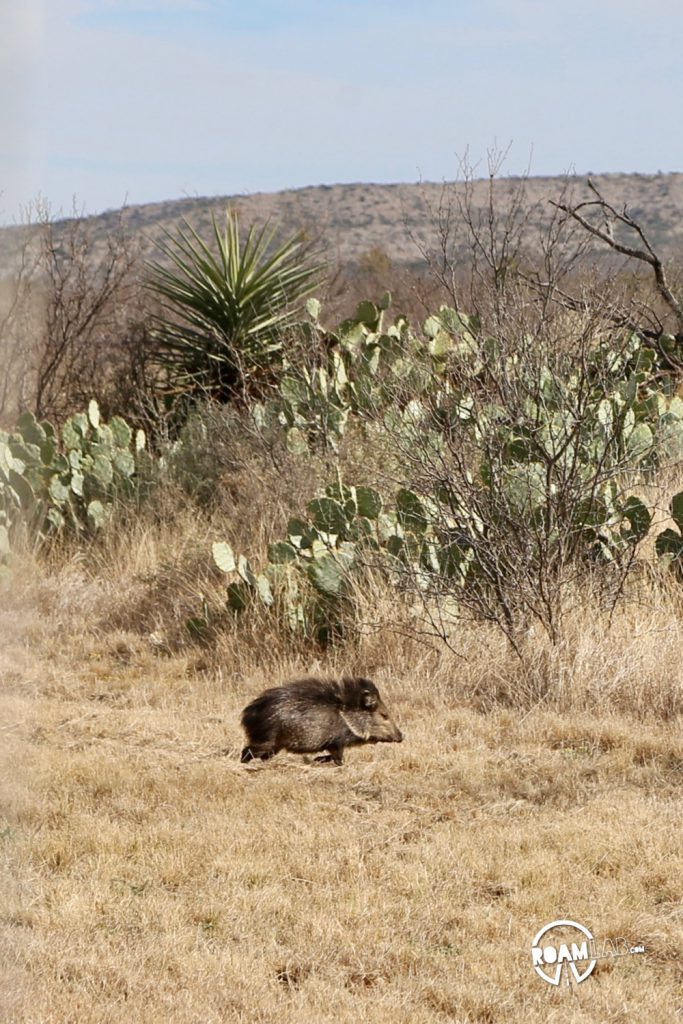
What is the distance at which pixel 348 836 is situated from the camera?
500 cm

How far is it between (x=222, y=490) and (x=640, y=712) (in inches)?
187

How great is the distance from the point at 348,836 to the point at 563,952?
1.25 metres

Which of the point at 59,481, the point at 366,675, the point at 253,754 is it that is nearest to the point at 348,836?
the point at 253,754

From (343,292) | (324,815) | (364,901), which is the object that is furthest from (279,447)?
(343,292)

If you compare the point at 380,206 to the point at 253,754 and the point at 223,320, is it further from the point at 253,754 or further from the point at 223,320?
the point at 253,754

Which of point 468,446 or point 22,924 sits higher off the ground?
point 468,446

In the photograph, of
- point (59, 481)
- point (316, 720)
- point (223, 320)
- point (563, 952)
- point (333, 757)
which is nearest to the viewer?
point (563, 952)

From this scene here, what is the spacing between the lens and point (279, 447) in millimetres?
10172

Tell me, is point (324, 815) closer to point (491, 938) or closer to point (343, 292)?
point (491, 938)

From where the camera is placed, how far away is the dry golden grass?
3771mm

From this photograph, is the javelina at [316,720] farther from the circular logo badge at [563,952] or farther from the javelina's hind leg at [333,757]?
the circular logo badge at [563,952]

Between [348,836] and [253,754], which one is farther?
[253,754]

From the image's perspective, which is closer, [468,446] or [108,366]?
[468,446]

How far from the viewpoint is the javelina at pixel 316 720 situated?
5.85 m
